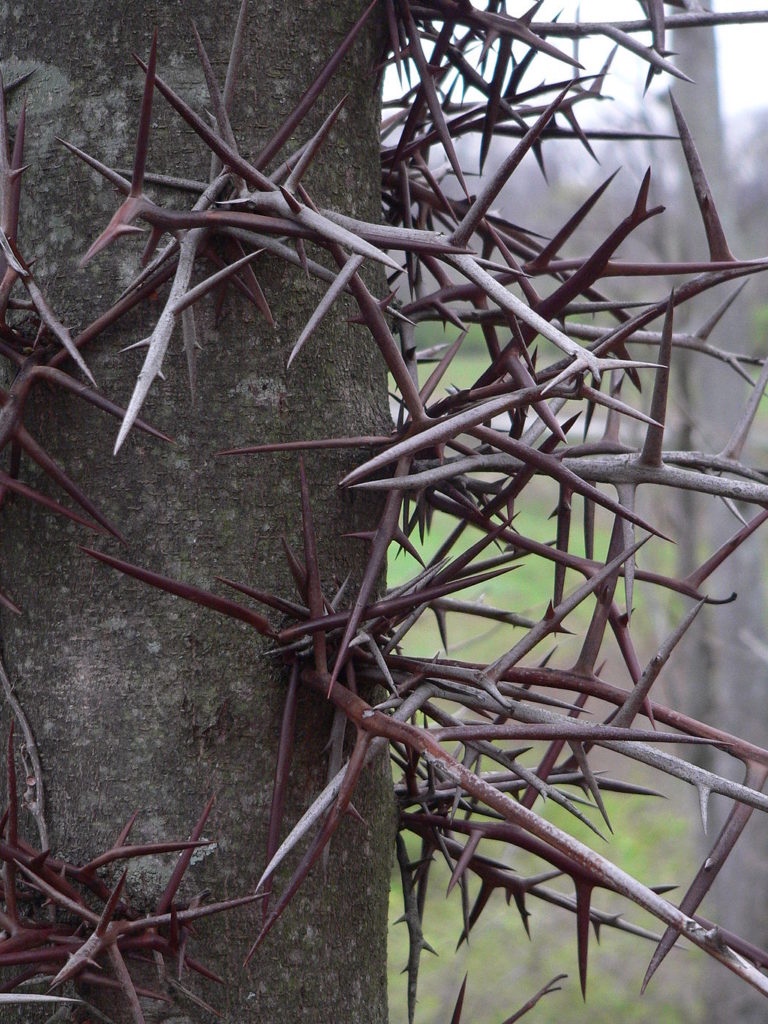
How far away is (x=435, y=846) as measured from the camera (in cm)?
54

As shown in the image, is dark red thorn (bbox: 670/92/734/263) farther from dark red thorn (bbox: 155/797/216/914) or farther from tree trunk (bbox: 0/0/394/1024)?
dark red thorn (bbox: 155/797/216/914)

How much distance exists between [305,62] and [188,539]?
26 centimetres

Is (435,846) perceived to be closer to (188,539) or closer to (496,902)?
(188,539)

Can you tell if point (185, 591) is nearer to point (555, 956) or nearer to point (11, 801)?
point (11, 801)

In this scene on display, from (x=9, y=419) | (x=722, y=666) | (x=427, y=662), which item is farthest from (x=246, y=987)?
(x=722, y=666)

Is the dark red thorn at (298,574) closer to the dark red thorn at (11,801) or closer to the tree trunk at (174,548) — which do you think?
the tree trunk at (174,548)

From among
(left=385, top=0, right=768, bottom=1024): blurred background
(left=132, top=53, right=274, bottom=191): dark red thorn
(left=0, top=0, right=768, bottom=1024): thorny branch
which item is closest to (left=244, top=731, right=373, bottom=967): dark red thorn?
(left=0, top=0, right=768, bottom=1024): thorny branch

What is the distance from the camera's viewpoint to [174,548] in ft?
1.49

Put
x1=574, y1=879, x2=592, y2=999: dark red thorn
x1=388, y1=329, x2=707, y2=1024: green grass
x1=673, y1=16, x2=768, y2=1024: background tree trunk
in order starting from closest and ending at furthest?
x1=574, y1=879, x2=592, y2=999: dark red thorn, x1=673, y1=16, x2=768, y2=1024: background tree trunk, x1=388, y1=329, x2=707, y2=1024: green grass

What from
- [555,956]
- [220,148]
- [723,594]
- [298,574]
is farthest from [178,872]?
[555,956]

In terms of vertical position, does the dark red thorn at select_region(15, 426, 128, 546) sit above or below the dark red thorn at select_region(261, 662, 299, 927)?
above

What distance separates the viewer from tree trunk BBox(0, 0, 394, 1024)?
448 millimetres

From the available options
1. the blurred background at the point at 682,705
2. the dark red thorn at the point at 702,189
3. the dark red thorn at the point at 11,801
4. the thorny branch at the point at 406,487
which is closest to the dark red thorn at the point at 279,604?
the thorny branch at the point at 406,487

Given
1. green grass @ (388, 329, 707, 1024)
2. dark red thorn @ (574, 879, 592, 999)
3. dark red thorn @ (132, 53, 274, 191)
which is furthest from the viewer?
green grass @ (388, 329, 707, 1024)
